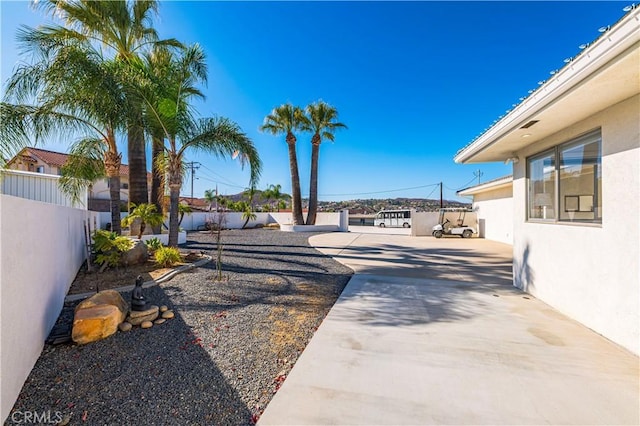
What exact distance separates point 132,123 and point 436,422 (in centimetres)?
888

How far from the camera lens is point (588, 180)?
3969 mm

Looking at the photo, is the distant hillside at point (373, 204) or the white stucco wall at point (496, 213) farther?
the distant hillside at point (373, 204)

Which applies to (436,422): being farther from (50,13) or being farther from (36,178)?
(50,13)

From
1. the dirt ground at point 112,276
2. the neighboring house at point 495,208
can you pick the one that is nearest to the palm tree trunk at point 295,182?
the neighboring house at point 495,208

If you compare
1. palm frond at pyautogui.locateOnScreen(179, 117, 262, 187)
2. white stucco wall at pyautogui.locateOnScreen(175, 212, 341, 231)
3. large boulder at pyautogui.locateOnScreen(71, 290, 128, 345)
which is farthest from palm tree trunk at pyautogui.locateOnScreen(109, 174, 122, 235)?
white stucco wall at pyautogui.locateOnScreen(175, 212, 341, 231)

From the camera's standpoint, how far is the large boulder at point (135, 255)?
688 cm

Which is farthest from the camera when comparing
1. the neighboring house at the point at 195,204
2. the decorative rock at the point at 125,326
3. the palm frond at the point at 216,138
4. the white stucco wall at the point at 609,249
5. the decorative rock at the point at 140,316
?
the neighboring house at the point at 195,204

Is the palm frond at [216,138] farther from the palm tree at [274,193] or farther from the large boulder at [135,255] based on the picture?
the palm tree at [274,193]

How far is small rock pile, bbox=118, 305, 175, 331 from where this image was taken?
357 centimetres

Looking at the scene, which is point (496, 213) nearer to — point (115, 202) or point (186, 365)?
point (186, 365)

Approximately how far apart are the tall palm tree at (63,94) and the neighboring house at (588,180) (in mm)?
8784

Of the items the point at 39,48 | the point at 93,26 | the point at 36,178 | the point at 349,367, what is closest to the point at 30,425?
the point at 349,367

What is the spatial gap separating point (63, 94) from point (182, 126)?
260 cm

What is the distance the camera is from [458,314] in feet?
14.0
